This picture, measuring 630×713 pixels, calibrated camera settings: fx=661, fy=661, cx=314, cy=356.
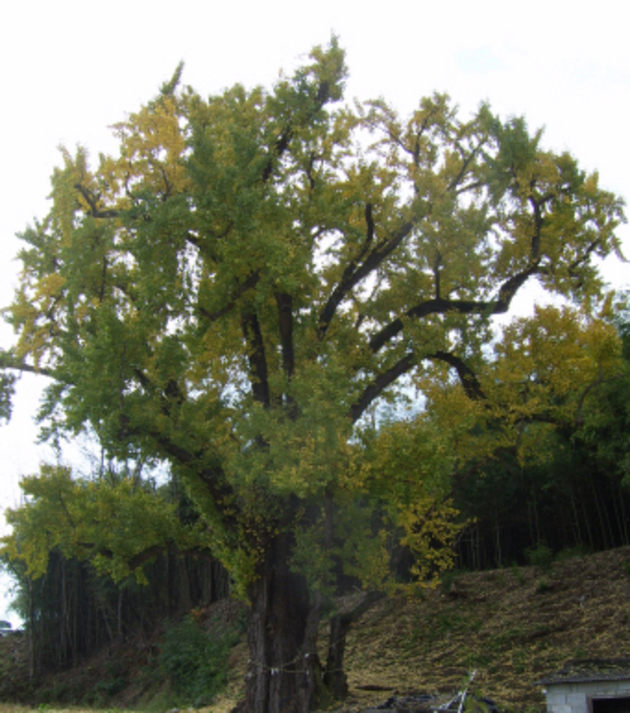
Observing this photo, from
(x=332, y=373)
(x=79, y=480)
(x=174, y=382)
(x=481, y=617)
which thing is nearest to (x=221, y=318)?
(x=174, y=382)

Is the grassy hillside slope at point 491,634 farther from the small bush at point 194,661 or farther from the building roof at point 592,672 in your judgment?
the building roof at point 592,672

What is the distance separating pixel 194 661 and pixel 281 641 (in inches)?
430

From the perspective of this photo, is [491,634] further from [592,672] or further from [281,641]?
[592,672]

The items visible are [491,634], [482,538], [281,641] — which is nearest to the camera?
[281,641]

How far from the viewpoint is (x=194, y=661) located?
18672 mm

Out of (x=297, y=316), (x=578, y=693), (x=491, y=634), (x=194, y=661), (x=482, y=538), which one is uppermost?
(x=297, y=316)

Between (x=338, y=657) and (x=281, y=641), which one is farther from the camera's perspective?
(x=338, y=657)

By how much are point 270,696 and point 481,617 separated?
701 cm

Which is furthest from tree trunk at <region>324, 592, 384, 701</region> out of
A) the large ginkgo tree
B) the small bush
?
the small bush

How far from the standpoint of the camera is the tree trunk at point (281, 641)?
8.92m

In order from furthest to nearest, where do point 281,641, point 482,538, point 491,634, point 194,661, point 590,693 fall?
point 482,538, point 194,661, point 491,634, point 281,641, point 590,693

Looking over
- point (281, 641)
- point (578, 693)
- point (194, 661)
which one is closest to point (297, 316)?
point (281, 641)

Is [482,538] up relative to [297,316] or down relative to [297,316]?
down

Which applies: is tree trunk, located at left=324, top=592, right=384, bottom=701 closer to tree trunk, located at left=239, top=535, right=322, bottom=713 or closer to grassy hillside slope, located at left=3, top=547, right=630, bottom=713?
grassy hillside slope, located at left=3, top=547, right=630, bottom=713
